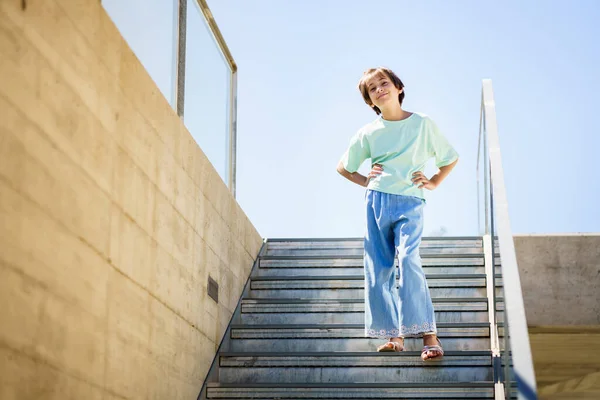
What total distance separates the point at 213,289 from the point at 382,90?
1.37 metres

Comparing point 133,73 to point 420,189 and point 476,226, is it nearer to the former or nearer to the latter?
point 420,189

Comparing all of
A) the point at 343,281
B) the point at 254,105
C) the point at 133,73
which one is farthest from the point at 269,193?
the point at 133,73

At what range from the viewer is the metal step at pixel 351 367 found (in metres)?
4.88

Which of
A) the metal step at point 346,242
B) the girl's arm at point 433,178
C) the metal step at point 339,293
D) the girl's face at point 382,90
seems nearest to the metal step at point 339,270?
the metal step at point 339,293

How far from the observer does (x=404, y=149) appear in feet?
16.2

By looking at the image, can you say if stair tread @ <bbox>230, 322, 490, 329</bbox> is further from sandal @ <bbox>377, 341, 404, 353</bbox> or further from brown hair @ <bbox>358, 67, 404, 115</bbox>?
brown hair @ <bbox>358, 67, 404, 115</bbox>

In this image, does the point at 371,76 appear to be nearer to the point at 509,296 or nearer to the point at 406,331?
the point at 406,331

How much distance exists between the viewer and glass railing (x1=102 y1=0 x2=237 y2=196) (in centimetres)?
423

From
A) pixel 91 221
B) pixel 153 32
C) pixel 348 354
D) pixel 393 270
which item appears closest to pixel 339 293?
pixel 348 354

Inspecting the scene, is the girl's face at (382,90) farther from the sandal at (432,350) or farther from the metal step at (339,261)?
the metal step at (339,261)

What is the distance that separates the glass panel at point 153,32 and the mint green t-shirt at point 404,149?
3.48 ft

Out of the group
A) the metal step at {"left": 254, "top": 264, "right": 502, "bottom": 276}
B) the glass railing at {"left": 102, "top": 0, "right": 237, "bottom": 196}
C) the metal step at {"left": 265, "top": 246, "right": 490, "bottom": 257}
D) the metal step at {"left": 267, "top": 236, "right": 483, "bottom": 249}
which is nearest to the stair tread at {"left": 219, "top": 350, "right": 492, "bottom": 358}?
the glass railing at {"left": 102, "top": 0, "right": 237, "bottom": 196}

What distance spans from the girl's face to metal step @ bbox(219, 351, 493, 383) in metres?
1.27

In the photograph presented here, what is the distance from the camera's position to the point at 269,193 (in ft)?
23.0
